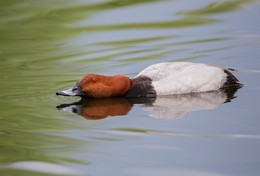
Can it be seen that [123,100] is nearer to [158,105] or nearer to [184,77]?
[158,105]

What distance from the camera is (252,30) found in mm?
10398

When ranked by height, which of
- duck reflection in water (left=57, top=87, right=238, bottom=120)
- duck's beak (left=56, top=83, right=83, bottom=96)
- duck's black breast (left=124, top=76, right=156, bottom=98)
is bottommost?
duck reflection in water (left=57, top=87, right=238, bottom=120)

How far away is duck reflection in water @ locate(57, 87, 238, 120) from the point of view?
7348 mm

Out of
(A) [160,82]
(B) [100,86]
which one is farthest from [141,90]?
(B) [100,86]

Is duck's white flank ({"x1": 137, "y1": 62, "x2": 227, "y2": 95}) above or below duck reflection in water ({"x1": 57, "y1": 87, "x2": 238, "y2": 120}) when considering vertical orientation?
above

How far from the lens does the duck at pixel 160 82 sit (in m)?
7.88

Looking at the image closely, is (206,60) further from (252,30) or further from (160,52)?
(252,30)

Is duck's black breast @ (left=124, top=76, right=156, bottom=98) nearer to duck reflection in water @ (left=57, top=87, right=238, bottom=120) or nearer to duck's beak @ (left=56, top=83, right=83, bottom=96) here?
duck reflection in water @ (left=57, top=87, right=238, bottom=120)

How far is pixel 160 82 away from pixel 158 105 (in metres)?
0.43

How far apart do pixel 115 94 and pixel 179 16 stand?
11.9ft

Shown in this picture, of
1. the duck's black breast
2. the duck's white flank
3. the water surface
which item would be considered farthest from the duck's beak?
the duck's white flank

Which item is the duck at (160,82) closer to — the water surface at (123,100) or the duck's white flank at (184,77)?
the duck's white flank at (184,77)

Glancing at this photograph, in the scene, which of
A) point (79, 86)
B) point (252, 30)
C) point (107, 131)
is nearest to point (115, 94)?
point (79, 86)

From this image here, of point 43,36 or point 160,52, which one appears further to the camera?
point 43,36
